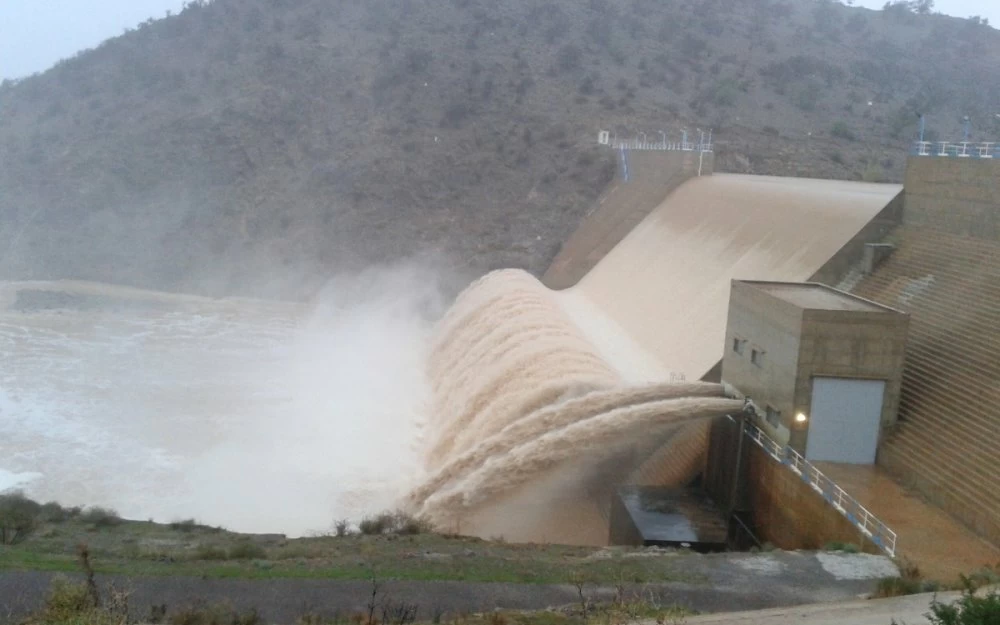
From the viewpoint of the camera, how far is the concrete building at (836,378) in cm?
1138

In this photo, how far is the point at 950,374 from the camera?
11.5m

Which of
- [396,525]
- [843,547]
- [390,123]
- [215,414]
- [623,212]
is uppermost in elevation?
[390,123]

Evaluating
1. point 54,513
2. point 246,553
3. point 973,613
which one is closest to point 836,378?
point 973,613

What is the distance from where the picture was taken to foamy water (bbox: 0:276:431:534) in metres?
14.7

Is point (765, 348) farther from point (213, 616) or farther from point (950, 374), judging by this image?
point (213, 616)

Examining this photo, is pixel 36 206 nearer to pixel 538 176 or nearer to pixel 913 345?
pixel 538 176

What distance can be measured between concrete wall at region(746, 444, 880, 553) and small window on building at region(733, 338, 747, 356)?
4.67 feet

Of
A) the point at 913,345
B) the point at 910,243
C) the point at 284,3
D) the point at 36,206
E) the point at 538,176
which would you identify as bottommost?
the point at 913,345

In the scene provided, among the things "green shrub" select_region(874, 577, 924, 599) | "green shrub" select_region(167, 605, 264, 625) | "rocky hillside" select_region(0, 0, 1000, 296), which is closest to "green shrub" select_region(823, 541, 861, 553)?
"green shrub" select_region(874, 577, 924, 599)

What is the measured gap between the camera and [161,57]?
49.7 meters

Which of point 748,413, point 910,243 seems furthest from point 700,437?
point 910,243

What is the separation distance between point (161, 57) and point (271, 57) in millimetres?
6718

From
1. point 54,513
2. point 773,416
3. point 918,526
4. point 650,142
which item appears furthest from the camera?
point 650,142

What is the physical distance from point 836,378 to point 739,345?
2014 mm
